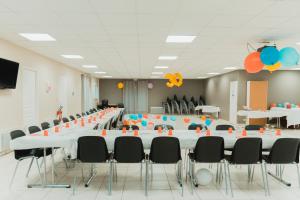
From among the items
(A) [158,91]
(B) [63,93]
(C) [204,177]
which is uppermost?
(A) [158,91]

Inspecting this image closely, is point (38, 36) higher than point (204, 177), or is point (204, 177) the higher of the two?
point (38, 36)

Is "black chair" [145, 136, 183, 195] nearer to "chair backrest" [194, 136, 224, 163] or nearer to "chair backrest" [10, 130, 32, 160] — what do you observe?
"chair backrest" [194, 136, 224, 163]

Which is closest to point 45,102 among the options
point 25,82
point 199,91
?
point 25,82

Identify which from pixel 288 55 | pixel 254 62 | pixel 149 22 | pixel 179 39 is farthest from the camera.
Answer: pixel 179 39

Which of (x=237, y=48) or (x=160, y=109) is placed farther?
(x=160, y=109)

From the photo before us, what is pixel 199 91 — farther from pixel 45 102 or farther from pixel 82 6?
pixel 82 6

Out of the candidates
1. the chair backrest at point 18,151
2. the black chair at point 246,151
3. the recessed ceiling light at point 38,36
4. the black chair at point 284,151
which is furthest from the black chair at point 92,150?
the recessed ceiling light at point 38,36

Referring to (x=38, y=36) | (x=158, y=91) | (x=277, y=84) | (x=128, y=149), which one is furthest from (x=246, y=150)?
(x=158, y=91)

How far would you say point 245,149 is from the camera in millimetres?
3578

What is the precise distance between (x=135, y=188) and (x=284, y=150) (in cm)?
241

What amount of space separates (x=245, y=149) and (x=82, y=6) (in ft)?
10.5

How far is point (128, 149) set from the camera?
11.7ft

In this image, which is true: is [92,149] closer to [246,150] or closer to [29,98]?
[246,150]

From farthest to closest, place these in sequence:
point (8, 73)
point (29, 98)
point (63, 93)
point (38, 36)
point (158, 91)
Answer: point (158, 91), point (63, 93), point (29, 98), point (8, 73), point (38, 36)
